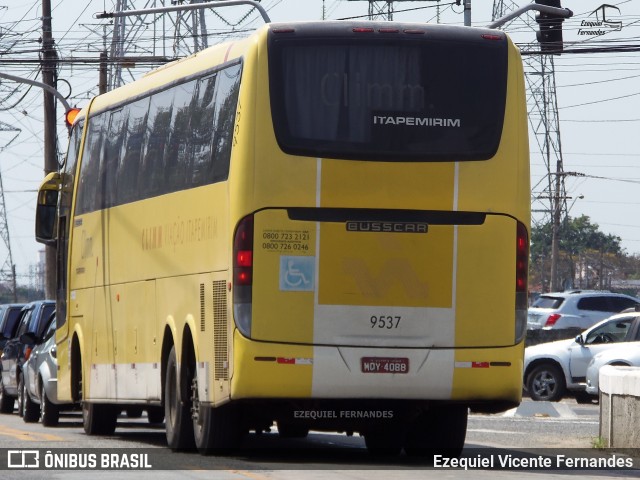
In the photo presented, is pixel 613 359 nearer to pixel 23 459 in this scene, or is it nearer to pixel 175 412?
pixel 175 412

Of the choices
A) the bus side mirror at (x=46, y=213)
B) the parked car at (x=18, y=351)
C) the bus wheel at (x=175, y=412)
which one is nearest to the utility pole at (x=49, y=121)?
the parked car at (x=18, y=351)

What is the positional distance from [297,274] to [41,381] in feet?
31.6

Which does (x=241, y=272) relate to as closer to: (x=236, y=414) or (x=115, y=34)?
(x=236, y=414)

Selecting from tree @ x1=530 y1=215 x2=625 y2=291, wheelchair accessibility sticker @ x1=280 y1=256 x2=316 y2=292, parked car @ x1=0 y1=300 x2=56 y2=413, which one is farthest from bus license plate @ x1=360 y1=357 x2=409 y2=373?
tree @ x1=530 y1=215 x2=625 y2=291

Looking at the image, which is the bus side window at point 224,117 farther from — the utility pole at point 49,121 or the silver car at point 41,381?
the utility pole at point 49,121

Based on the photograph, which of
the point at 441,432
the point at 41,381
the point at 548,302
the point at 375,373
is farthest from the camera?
the point at 548,302

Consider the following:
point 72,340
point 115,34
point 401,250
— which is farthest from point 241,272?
point 115,34

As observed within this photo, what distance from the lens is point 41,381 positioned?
22.8 meters

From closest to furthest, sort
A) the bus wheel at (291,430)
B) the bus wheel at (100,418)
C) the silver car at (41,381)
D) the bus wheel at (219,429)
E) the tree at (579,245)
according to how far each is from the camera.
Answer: the bus wheel at (219,429) < the bus wheel at (291,430) < the bus wheel at (100,418) < the silver car at (41,381) < the tree at (579,245)

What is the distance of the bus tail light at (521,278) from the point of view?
1444 centimetres

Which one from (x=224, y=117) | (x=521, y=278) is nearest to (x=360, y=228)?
(x=521, y=278)

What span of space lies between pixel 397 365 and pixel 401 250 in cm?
96

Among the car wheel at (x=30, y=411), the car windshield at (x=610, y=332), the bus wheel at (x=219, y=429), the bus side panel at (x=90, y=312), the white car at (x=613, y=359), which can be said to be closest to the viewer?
the bus wheel at (x=219, y=429)

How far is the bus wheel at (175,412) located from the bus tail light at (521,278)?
323 centimetres
